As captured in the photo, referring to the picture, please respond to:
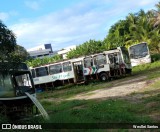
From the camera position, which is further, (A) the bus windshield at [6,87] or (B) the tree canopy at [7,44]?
(A) the bus windshield at [6,87]

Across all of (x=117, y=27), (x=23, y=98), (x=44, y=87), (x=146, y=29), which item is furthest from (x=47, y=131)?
(x=117, y=27)

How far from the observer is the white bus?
40.2 m

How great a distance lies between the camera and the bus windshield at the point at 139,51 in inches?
1593

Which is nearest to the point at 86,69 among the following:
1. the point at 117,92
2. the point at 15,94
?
the point at 117,92

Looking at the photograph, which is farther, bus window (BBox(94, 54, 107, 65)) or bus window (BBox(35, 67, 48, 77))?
bus window (BBox(35, 67, 48, 77))

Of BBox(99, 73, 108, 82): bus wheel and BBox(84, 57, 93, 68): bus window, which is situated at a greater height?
BBox(84, 57, 93, 68): bus window

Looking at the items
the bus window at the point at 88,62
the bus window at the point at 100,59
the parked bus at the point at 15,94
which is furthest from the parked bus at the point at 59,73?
the parked bus at the point at 15,94

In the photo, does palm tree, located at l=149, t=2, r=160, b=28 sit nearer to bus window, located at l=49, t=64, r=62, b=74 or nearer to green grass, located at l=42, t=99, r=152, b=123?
bus window, located at l=49, t=64, r=62, b=74

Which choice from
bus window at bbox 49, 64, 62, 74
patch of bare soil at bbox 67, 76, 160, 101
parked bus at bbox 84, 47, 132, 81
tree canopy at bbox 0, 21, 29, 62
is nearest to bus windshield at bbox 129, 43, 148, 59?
parked bus at bbox 84, 47, 132, 81

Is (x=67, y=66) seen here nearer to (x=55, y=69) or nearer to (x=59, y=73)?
(x=59, y=73)

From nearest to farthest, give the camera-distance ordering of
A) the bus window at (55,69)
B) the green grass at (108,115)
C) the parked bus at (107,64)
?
1. the green grass at (108,115)
2. the parked bus at (107,64)
3. the bus window at (55,69)

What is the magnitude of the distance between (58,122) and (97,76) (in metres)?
21.6

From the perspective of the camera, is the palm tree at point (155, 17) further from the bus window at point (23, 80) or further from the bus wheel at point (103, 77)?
the bus window at point (23, 80)

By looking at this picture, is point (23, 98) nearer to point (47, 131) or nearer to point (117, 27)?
point (47, 131)
